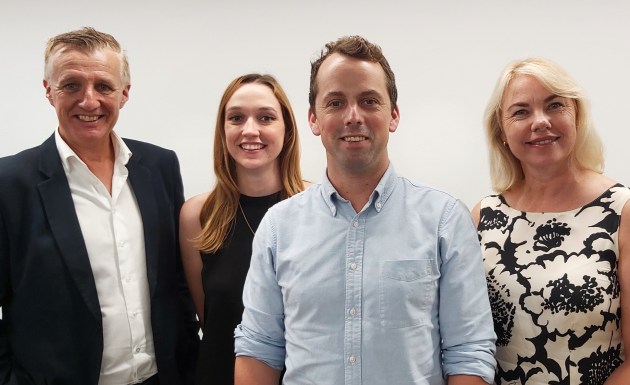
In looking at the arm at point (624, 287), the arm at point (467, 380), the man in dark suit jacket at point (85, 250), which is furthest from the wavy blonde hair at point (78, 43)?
the arm at point (624, 287)

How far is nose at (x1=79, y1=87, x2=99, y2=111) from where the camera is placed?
5.77ft

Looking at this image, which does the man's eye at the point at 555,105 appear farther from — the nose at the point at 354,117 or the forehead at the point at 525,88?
the nose at the point at 354,117

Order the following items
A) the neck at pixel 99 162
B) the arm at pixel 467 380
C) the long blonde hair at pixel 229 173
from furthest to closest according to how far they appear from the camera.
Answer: the long blonde hair at pixel 229 173 → the neck at pixel 99 162 → the arm at pixel 467 380

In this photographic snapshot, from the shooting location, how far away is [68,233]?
1.71 m

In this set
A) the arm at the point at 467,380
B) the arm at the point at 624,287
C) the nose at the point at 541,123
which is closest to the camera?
the arm at the point at 467,380

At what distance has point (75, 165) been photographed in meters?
1.80

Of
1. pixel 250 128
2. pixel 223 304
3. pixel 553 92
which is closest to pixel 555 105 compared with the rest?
pixel 553 92

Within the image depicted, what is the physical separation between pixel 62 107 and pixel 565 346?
1669 mm

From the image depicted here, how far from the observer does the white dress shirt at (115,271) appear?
5.79 ft

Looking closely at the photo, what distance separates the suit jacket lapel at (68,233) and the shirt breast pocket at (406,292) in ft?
3.03

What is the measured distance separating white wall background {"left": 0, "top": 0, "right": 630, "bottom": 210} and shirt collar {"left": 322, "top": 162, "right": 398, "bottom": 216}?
4.68 ft

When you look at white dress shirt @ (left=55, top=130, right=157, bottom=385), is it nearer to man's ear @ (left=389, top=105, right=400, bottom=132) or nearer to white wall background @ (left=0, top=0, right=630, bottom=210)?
man's ear @ (left=389, top=105, right=400, bottom=132)

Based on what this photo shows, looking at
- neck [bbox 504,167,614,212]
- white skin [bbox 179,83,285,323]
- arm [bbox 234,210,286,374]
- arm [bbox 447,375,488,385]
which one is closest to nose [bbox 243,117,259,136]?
white skin [bbox 179,83,285,323]

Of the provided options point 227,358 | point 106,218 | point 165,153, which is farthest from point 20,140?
point 227,358
